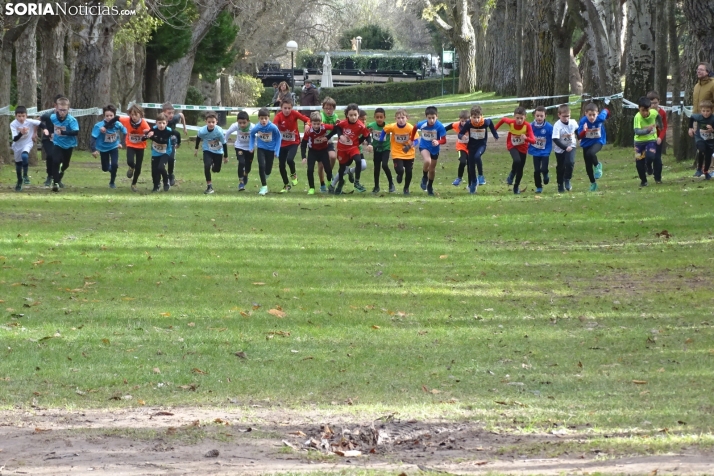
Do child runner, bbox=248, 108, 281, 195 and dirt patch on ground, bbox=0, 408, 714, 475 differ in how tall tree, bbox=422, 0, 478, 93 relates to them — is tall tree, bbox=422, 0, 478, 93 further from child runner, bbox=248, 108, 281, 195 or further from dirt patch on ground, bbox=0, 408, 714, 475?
dirt patch on ground, bbox=0, 408, 714, 475

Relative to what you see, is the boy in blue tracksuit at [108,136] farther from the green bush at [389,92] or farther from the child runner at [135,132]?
the green bush at [389,92]

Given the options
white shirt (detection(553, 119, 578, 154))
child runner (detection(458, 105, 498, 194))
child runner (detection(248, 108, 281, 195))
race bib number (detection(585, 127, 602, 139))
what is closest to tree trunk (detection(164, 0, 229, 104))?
child runner (detection(248, 108, 281, 195))

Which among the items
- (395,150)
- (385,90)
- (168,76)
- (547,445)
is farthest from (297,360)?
(385,90)

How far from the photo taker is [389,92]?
76000 mm

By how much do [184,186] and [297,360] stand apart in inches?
601

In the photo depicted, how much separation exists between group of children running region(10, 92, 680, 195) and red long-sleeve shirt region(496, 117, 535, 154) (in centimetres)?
2

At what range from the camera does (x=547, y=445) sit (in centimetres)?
716

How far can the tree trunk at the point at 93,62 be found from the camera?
32.4 metres

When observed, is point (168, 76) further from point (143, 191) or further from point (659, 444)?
point (659, 444)

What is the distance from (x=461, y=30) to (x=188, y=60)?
27.4m

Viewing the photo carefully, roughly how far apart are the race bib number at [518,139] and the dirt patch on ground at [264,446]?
14788 mm

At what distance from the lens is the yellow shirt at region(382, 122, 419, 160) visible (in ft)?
72.7

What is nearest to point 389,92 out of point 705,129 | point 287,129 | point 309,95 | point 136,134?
point 309,95

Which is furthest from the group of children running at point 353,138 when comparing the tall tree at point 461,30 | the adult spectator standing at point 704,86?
the tall tree at point 461,30
